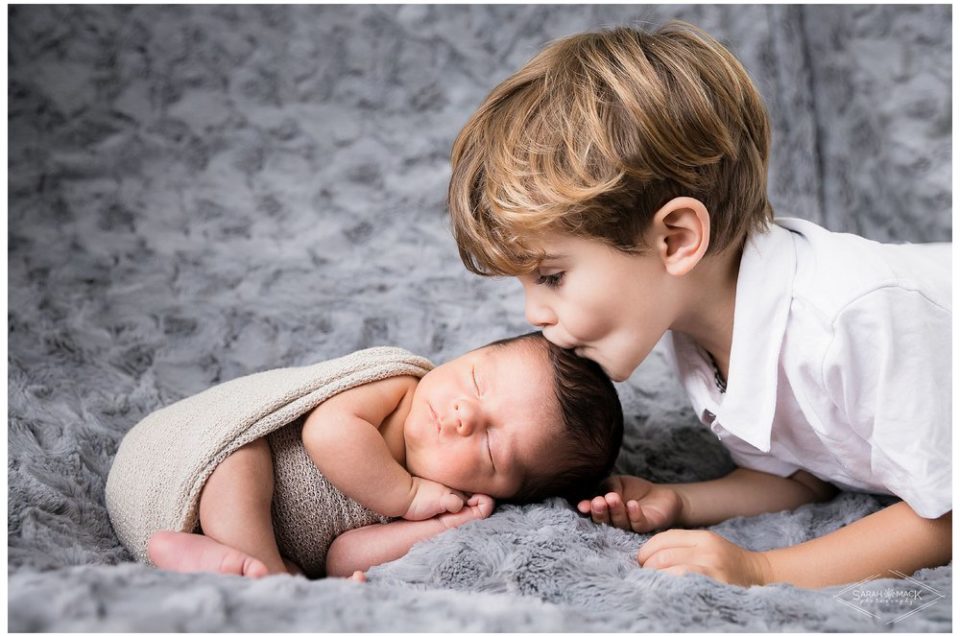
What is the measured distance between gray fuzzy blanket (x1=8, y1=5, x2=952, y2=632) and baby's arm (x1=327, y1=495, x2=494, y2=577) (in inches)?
13.1

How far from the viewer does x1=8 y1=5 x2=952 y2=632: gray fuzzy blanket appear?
157cm

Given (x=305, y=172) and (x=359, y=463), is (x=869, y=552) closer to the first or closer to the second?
(x=359, y=463)

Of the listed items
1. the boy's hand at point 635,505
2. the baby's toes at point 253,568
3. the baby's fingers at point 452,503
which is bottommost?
the boy's hand at point 635,505

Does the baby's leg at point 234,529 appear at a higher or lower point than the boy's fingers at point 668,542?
higher

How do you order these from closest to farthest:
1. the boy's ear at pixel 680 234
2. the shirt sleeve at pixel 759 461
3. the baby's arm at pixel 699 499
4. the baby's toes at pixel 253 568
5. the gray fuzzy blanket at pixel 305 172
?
the baby's toes at pixel 253 568
the boy's ear at pixel 680 234
the baby's arm at pixel 699 499
the shirt sleeve at pixel 759 461
the gray fuzzy blanket at pixel 305 172

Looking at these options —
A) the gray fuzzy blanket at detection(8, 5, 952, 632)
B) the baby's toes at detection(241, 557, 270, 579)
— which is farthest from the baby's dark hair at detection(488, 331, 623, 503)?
the baby's toes at detection(241, 557, 270, 579)

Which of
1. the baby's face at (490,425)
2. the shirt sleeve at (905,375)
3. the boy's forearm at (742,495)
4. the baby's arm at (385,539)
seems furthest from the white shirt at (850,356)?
the baby's arm at (385,539)

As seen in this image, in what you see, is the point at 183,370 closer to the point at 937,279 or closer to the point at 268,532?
the point at 268,532

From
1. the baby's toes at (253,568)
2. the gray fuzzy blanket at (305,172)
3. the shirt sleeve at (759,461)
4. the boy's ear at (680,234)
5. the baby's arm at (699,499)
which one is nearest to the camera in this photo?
the baby's toes at (253,568)

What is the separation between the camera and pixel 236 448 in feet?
3.52

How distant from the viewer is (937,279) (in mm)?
1053

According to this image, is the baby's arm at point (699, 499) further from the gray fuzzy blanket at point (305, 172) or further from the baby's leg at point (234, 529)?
the baby's leg at point (234, 529)

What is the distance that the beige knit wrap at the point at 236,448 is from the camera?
1.05 meters

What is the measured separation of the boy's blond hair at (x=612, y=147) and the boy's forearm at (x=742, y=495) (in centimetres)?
36
